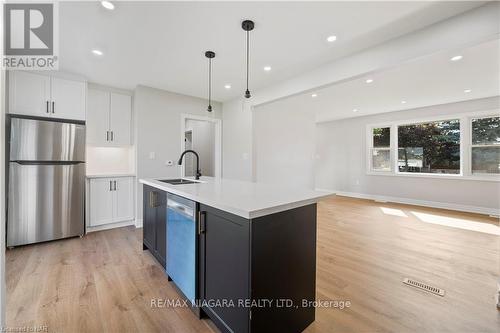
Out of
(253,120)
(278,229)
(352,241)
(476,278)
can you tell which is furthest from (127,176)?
(476,278)

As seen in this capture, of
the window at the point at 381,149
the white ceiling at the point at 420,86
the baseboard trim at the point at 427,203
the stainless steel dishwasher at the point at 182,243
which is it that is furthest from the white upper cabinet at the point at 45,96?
the window at the point at 381,149

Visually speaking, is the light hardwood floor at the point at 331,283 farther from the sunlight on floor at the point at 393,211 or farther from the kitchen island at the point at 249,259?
the sunlight on floor at the point at 393,211

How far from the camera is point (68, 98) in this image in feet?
10.9

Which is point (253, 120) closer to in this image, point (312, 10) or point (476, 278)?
point (312, 10)

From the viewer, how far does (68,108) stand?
131 inches

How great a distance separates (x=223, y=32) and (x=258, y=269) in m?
2.26

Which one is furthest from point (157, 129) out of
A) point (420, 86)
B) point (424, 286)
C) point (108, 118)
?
point (420, 86)

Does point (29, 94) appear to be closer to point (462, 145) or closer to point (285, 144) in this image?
point (285, 144)

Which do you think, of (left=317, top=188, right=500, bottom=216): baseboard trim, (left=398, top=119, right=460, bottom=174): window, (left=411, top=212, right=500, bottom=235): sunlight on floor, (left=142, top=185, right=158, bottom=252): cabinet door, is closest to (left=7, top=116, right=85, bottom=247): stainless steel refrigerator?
(left=142, top=185, right=158, bottom=252): cabinet door

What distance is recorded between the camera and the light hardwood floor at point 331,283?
5.25ft

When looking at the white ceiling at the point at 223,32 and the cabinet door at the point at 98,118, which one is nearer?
the white ceiling at the point at 223,32

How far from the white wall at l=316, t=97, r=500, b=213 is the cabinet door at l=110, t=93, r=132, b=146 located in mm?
6128

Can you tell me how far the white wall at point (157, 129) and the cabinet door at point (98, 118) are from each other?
51cm

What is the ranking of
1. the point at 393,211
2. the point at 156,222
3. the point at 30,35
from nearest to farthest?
the point at 30,35 → the point at 156,222 → the point at 393,211
